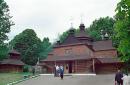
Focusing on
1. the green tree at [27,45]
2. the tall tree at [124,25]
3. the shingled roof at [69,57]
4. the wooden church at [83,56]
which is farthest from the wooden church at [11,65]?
the tall tree at [124,25]

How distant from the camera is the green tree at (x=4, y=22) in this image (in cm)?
6550

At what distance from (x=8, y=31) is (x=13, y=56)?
1239 cm

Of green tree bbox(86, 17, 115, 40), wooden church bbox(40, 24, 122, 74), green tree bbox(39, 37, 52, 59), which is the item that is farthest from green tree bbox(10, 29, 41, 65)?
wooden church bbox(40, 24, 122, 74)

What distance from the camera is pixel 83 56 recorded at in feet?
206

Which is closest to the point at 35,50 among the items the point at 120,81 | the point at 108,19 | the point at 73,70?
the point at 108,19

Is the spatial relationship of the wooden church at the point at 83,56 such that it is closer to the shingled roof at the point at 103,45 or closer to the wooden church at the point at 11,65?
the shingled roof at the point at 103,45

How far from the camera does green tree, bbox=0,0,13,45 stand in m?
65.5

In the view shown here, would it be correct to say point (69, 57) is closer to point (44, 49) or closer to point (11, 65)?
point (11, 65)

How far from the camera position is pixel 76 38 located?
6750 cm

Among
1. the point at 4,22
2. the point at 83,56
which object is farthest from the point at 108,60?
the point at 4,22

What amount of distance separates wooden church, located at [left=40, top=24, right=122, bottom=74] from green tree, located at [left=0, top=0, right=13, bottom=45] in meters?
9.16

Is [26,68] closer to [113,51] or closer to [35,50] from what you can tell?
[35,50]

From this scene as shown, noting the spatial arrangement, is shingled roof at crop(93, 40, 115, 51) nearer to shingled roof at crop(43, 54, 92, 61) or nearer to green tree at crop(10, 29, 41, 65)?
shingled roof at crop(43, 54, 92, 61)

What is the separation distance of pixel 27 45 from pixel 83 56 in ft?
102
